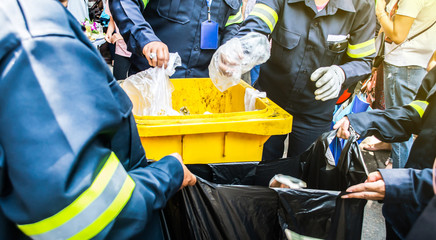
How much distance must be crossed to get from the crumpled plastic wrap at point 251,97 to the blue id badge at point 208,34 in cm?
54

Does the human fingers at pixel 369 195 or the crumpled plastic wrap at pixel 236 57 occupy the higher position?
the crumpled plastic wrap at pixel 236 57

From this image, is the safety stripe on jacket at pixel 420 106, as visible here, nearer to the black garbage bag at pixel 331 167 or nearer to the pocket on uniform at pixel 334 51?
the black garbage bag at pixel 331 167

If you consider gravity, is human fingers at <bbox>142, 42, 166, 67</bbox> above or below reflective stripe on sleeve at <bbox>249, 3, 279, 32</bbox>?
below

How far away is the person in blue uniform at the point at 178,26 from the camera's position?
168 cm

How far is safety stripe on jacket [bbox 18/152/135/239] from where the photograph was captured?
0.51 metres

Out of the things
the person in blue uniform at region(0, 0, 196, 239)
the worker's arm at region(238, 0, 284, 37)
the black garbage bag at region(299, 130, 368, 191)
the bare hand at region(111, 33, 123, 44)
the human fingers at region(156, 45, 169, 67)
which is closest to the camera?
the person in blue uniform at region(0, 0, 196, 239)

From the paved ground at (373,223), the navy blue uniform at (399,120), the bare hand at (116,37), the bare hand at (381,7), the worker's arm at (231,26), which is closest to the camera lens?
the navy blue uniform at (399,120)

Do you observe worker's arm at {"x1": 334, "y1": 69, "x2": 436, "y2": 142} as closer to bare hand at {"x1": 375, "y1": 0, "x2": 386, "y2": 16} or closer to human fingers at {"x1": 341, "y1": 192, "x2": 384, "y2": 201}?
human fingers at {"x1": 341, "y1": 192, "x2": 384, "y2": 201}

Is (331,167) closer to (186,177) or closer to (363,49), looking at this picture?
(186,177)

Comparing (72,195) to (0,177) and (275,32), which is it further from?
(275,32)

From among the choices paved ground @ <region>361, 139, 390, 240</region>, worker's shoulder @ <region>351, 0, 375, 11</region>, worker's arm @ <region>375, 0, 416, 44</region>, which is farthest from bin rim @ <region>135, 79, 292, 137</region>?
worker's arm @ <region>375, 0, 416, 44</region>

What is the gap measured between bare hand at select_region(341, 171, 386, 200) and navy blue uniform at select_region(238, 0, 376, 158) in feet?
2.89

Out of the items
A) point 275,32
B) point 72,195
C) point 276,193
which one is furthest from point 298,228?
point 275,32

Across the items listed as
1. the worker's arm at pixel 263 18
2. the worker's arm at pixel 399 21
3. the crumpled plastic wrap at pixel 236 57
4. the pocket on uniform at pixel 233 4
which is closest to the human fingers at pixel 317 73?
the crumpled plastic wrap at pixel 236 57
